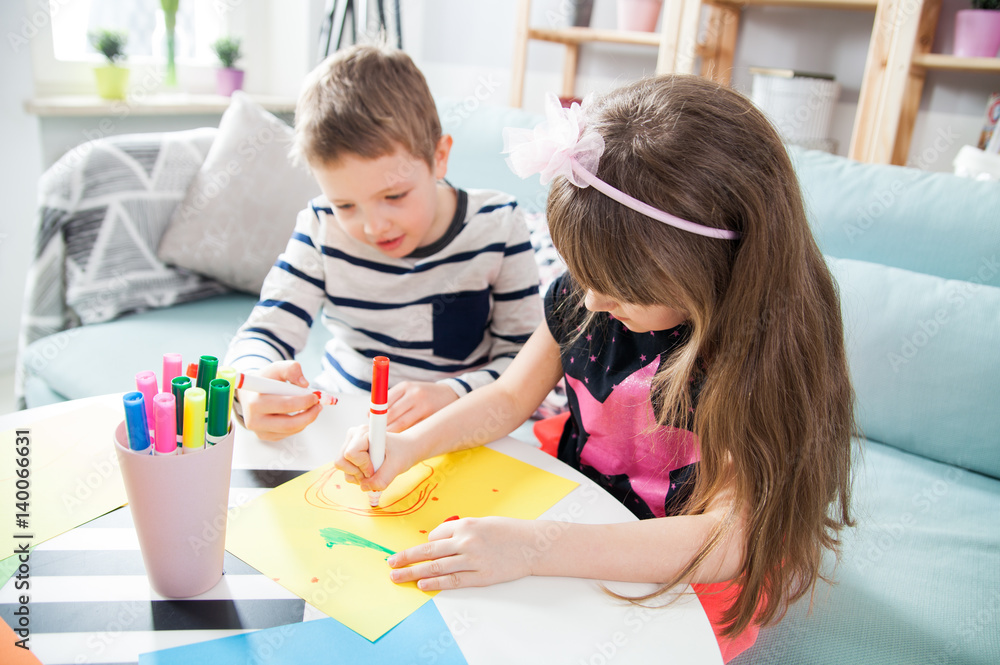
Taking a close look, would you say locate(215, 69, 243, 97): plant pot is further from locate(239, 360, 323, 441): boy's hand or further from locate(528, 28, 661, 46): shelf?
locate(239, 360, 323, 441): boy's hand

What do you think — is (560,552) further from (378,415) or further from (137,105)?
(137,105)

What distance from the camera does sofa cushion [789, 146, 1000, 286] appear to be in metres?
1.28

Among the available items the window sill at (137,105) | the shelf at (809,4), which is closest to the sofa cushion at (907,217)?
the shelf at (809,4)

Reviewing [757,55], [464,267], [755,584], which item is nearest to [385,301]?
[464,267]

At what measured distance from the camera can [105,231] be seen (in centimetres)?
162

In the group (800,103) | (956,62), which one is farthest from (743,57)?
(956,62)

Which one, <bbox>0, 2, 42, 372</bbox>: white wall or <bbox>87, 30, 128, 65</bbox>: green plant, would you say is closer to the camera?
<bbox>0, 2, 42, 372</bbox>: white wall

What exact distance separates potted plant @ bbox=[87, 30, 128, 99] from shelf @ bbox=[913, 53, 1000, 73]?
87.2 inches

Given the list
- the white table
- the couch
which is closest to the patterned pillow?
the couch

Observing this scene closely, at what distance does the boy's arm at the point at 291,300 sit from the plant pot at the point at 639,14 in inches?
61.3

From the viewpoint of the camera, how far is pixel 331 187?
0.99 m

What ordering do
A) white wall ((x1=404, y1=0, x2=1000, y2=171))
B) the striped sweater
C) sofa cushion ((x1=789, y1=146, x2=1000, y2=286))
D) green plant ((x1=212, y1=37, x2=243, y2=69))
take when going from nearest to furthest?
the striped sweater
sofa cushion ((x1=789, y1=146, x2=1000, y2=286))
white wall ((x1=404, y1=0, x2=1000, y2=171))
green plant ((x1=212, y1=37, x2=243, y2=69))

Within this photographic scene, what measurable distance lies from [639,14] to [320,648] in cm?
221

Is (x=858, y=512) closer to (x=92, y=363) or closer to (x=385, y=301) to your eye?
(x=385, y=301)
